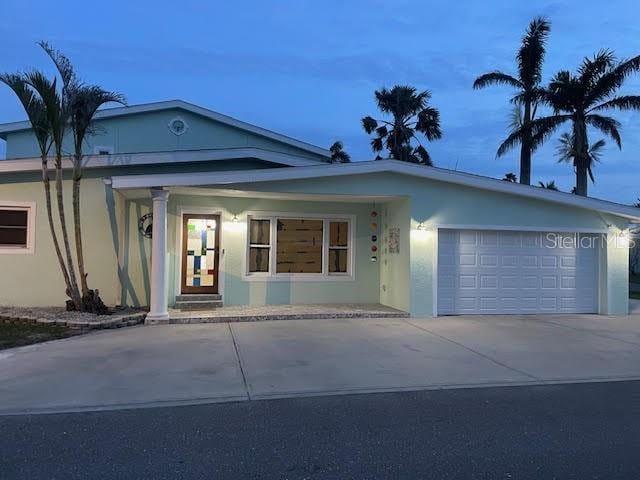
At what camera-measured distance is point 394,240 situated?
38.6 ft

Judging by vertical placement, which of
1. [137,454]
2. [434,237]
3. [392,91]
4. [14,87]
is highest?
[392,91]

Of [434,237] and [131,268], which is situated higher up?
[434,237]

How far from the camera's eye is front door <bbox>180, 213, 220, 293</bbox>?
38.2 feet

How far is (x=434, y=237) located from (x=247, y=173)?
4168mm

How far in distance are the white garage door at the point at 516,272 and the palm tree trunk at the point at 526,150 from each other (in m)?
12.2

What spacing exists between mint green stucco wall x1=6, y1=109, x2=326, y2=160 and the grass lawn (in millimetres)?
7095

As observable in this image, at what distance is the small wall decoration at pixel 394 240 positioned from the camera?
37.9ft

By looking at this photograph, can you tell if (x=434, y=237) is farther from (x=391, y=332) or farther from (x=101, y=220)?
(x=101, y=220)

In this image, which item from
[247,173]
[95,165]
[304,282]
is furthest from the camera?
[304,282]

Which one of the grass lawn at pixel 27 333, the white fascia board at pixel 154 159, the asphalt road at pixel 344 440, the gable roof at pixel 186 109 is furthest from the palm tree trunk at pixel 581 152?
the grass lawn at pixel 27 333

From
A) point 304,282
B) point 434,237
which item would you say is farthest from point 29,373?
point 434,237

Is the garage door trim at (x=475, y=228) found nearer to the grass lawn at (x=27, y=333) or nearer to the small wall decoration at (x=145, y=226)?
the small wall decoration at (x=145, y=226)

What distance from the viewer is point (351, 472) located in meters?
3.63

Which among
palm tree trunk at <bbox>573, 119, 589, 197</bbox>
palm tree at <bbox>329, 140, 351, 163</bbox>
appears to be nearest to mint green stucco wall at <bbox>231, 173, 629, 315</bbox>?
palm tree trunk at <bbox>573, 119, 589, 197</bbox>
